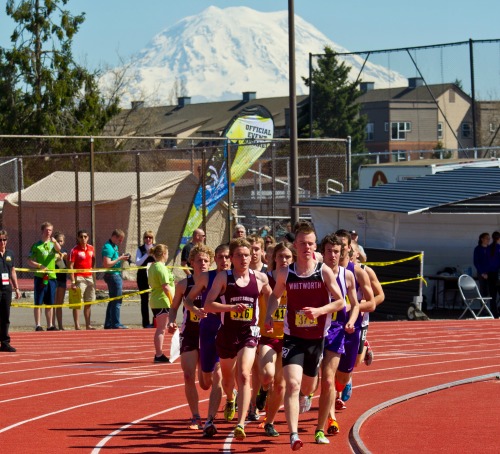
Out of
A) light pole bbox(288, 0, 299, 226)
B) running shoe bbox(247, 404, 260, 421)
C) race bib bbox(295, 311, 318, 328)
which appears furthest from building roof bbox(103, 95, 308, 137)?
race bib bbox(295, 311, 318, 328)

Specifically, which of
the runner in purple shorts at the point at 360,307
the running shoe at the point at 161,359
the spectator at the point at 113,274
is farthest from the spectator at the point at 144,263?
the runner in purple shorts at the point at 360,307

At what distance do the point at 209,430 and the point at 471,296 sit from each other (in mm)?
16702

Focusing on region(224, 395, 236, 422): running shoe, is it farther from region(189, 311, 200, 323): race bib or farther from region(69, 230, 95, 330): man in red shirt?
region(69, 230, 95, 330): man in red shirt

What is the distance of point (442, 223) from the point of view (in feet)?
90.3

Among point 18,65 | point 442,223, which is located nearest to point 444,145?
point 18,65

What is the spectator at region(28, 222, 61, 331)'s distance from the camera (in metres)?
21.6

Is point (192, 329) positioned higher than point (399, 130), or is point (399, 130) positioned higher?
point (399, 130)

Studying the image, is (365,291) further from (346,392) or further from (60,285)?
(60,285)

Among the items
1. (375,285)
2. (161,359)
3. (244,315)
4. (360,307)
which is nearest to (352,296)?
(360,307)

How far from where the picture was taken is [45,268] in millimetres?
21625

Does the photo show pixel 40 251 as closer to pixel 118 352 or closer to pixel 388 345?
pixel 118 352

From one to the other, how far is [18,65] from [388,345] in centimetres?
3191

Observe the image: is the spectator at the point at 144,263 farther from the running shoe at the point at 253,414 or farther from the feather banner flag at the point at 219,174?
the running shoe at the point at 253,414

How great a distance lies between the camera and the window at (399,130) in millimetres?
72688
